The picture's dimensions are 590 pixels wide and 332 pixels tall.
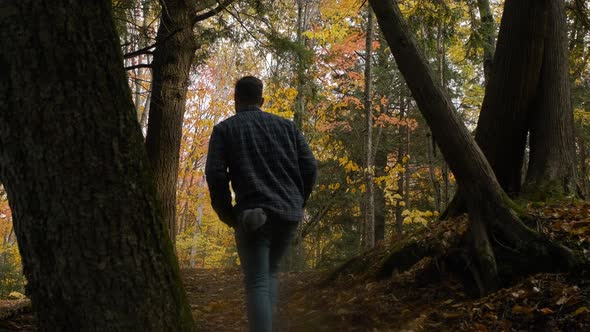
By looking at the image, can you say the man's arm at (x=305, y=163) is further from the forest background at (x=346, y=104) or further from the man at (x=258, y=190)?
the forest background at (x=346, y=104)

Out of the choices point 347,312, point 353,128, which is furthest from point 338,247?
point 347,312

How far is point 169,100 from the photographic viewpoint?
6.41 meters

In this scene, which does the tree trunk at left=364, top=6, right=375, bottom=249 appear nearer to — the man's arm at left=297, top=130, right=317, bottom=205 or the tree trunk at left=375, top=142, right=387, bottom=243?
the tree trunk at left=375, top=142, right=387, bottom=243

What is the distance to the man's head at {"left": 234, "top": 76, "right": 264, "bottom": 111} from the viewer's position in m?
3.14

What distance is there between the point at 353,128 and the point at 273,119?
1050cm

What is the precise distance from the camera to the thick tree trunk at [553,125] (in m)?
4.85

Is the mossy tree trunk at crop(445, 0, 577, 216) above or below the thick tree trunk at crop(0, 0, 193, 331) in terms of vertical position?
above

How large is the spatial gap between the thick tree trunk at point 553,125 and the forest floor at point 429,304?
51 cm

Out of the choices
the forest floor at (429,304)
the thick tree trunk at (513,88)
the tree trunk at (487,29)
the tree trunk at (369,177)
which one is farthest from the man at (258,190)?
the tree trunk at (369,177)

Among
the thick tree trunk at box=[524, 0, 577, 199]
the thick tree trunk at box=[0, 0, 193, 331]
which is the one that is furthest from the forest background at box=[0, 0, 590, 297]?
the thick tree trunk at box=[0, 0, 193, 331]

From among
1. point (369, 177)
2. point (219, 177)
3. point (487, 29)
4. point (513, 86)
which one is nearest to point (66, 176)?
point (219, 177)

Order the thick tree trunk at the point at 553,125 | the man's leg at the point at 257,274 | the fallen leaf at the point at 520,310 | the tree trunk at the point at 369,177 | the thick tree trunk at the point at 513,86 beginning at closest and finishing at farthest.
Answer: the man's leg at the point at 257,274 → the fallen leaf at the point at 520,310 → the thick tree trunk at the point at 553,125 → the thick tree trunk at the point at 513,86 → the tree trunk at the point at 369,177

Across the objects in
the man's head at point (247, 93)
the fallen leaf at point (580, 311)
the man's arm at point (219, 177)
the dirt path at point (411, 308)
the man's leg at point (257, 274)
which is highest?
the man's head at point (247, 93)

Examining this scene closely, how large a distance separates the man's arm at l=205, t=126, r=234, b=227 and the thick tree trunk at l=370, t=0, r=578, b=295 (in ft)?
6.39
